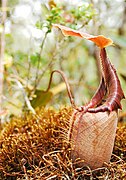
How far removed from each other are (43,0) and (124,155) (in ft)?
2.78

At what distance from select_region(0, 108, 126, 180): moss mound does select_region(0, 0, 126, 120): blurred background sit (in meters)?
0.13

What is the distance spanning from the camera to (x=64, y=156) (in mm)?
691

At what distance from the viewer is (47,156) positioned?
0.72 m

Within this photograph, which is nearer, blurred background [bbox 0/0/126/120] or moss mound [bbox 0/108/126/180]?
moss mound [bbox 0/108/126/180]

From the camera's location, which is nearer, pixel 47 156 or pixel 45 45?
pixel 47 156

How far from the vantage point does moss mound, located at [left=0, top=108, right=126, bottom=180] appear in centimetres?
68

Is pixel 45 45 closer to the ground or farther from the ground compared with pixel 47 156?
farther from the ground

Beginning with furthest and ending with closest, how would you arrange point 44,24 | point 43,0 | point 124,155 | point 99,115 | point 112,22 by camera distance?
point 112,22 → point 43,0 → point 44,24 → point 124,155 → point 99,115

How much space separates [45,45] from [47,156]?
3.42ft

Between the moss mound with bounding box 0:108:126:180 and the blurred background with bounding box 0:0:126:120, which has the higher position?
the blurred background with bounding box 0:0:126:120

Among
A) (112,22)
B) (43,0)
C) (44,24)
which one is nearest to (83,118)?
(44,24)

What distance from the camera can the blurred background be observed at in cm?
105

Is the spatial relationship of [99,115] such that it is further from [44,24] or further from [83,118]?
[44,24]

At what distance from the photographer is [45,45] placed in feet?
5.55
